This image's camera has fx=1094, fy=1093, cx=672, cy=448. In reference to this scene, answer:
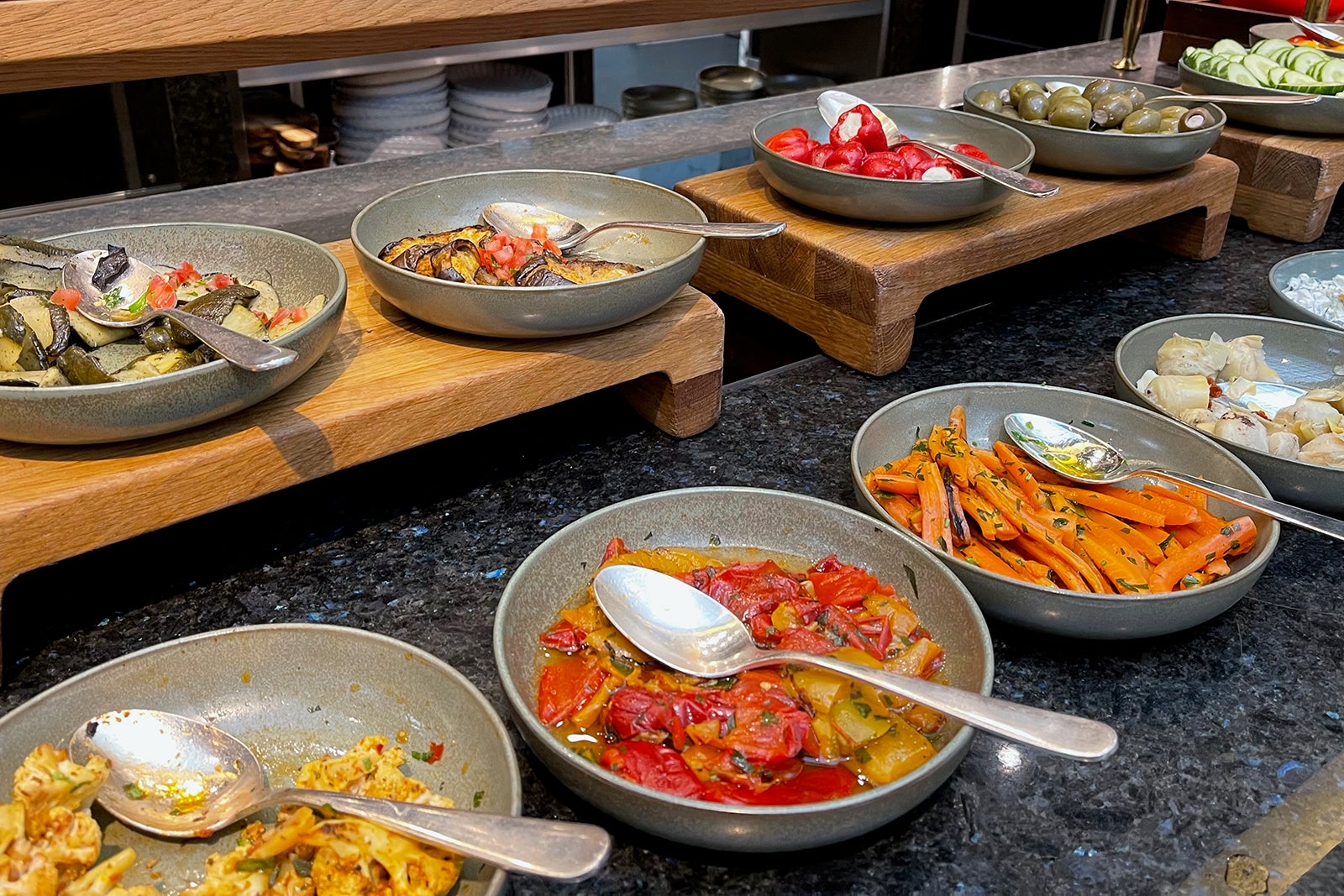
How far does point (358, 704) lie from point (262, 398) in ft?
1.01

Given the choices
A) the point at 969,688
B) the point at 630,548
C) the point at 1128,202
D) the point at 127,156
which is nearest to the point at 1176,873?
the point at 969,688

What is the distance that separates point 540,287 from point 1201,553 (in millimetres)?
663

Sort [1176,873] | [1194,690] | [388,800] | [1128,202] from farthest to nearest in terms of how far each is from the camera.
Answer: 1. [1128,202]
2. [1194,690]
3. [1176,873]
4. [388,800]

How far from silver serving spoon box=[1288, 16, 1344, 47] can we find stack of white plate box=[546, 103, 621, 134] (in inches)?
71.2

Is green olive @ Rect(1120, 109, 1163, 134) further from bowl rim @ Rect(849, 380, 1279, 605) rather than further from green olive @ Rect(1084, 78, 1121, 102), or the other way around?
bowl rim @ Rect(849, 380, 1279, 605)

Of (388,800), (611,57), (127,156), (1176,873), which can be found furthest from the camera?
(611,57)

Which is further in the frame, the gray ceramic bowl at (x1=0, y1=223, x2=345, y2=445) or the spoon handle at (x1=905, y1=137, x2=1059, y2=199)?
the spoon handle at (x1=905, y1=137, x2=1059, y2=199)

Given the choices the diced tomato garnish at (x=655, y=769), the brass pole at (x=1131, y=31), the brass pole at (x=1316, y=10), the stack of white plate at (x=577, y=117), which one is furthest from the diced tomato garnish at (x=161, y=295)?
the brass pole at (x=1316, y=10)

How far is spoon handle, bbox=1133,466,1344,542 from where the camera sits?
957 mm

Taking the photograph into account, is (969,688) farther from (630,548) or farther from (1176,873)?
(630,548)

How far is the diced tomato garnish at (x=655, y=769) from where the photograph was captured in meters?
0.73

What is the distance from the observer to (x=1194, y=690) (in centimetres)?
94

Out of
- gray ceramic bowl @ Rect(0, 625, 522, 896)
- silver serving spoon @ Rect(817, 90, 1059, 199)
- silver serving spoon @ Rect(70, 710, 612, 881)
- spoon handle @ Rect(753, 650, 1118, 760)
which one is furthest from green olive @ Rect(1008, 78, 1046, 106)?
silver serving spoon @ Rect(70, 710, 612, 881)

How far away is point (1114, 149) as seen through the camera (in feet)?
5.24
